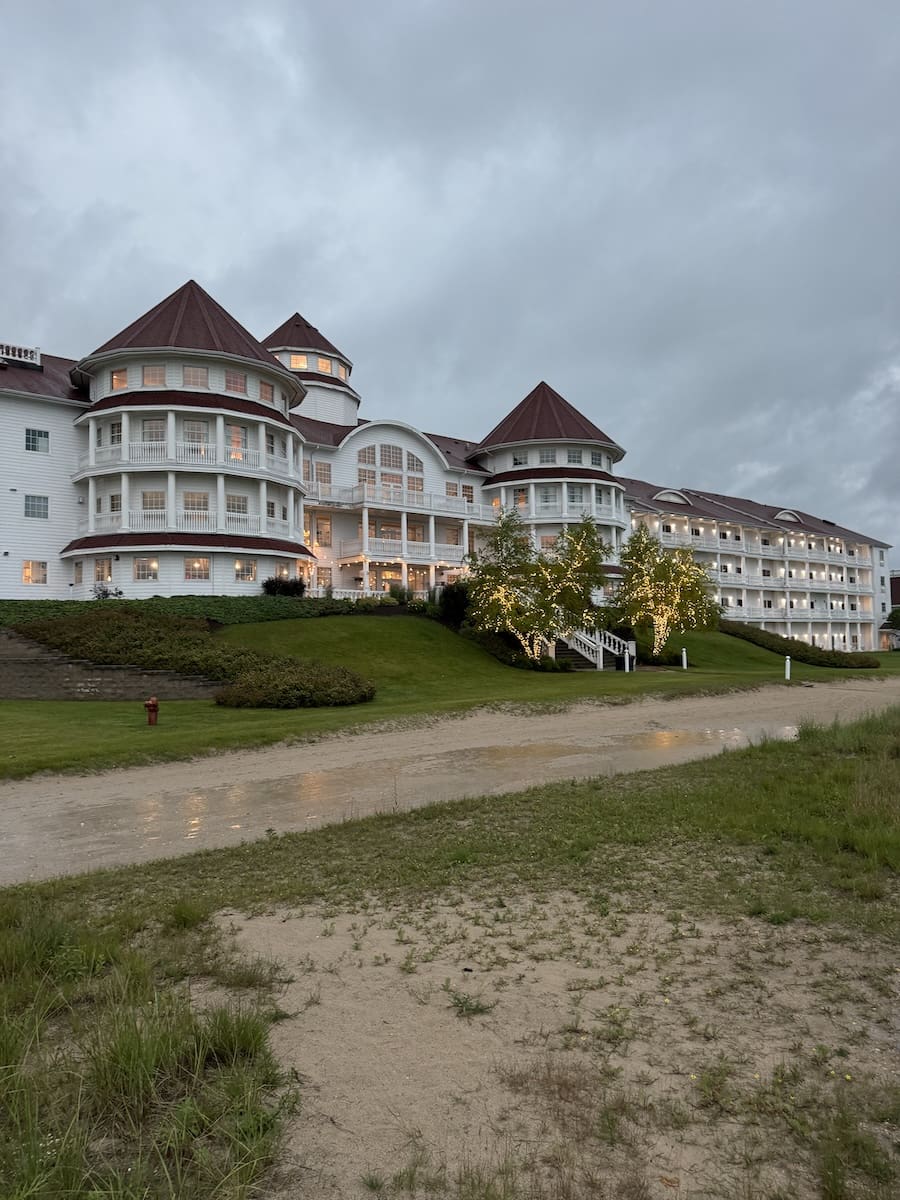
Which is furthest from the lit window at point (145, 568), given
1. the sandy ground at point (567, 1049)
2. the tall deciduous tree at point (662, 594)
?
the sandy ground at point (567, 1049)

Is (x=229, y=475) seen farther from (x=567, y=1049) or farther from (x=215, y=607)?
(x=567, y=1049)

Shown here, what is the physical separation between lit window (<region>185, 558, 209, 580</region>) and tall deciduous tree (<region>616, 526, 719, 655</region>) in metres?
23.4

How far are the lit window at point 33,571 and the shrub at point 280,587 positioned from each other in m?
12.1

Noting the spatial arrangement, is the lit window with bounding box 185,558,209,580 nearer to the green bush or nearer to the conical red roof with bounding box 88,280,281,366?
the conical red roof with bounding box 88,280,281,366

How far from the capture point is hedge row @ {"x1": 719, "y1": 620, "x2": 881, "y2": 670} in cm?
5088

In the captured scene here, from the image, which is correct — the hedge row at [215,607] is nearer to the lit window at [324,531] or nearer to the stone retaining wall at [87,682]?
the stone retaining wall at [87,682]

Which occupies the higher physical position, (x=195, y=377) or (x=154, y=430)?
(x=195, y=377)

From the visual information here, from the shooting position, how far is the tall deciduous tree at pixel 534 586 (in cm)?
3541

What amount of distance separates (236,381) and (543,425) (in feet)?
86.7

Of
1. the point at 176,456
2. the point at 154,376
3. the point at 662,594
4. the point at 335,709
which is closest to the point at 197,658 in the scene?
the point at 335,709

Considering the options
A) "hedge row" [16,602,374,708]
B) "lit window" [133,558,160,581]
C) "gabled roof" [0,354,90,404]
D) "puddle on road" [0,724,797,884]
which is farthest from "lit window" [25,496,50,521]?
"puddle on road" [0,724,797,884]

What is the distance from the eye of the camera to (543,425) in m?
59.0

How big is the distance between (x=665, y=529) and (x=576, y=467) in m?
18.2

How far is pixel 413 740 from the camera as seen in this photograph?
675 inches
